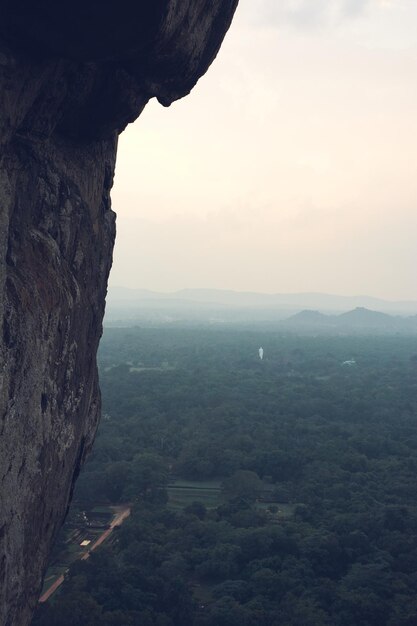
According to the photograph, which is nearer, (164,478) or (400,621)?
(400,621)

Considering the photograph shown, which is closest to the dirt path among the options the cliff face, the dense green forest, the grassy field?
the dense green forest

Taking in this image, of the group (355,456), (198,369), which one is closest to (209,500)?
(355,456)

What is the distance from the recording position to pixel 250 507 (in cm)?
2475

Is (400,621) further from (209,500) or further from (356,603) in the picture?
(209,500)

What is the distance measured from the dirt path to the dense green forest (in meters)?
0.57

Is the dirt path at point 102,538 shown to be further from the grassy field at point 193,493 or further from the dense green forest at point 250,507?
the grassy field at point 193,493

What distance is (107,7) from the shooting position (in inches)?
213

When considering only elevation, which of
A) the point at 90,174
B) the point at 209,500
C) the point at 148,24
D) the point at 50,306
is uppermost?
the point at 148,24

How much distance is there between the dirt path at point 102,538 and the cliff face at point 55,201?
39.4 ft

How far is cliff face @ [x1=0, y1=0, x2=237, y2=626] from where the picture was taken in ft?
18.2

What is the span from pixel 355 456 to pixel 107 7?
1126 inches

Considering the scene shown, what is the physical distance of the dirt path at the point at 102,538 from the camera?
1781 centimetres

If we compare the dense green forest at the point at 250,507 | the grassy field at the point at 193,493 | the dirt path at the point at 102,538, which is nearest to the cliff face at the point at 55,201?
the dense green forest at the point at 250,507

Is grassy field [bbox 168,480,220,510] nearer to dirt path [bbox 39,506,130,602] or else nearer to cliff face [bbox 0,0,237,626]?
dirt path [bbox 39,506,130,602]
